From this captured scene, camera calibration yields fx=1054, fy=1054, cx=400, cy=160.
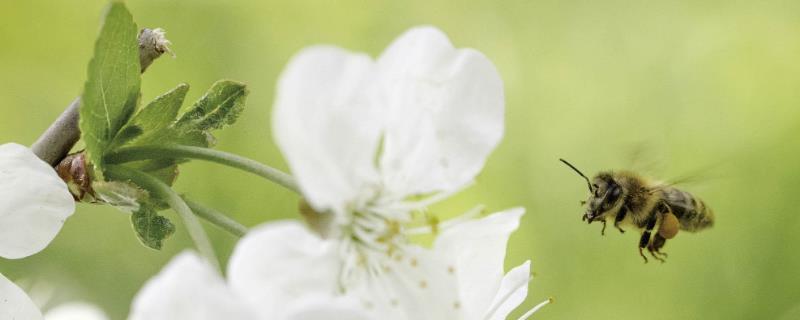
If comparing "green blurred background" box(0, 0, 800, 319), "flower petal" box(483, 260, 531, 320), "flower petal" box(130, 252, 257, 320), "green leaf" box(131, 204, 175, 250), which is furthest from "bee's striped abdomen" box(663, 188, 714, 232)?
"green blurred background" box(0, 0, 800, 319)

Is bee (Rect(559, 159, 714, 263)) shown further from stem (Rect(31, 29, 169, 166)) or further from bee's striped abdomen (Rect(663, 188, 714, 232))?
stem (Rect(31, 29, 169, 166))

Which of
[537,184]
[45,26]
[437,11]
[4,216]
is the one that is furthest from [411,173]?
[45,26]

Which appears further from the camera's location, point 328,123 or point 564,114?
point 564,114

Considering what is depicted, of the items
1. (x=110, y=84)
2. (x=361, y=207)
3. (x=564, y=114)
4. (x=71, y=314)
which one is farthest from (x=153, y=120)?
(x=564, y=114)

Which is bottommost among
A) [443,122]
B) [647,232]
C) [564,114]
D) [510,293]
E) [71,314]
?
[564,114]

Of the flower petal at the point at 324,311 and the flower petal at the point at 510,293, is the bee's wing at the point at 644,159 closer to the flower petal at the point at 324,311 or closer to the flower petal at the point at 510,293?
the flower petal at the point at 510,293

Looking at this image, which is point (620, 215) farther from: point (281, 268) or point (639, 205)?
point (281, 268)

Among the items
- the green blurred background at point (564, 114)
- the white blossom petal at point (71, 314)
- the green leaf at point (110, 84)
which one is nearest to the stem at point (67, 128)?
the green leaf at point (110, 84)

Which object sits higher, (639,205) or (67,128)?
(67,128)
